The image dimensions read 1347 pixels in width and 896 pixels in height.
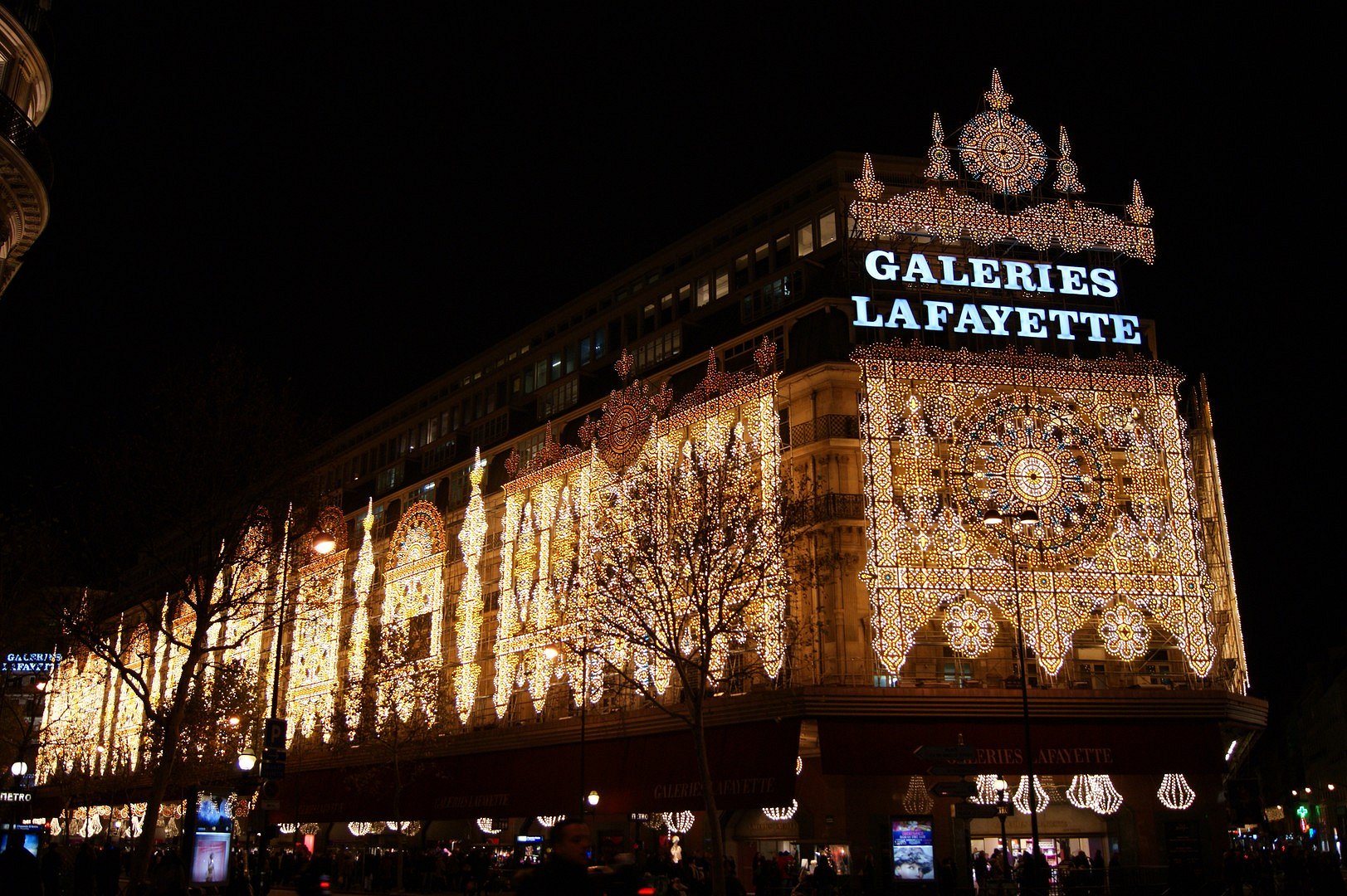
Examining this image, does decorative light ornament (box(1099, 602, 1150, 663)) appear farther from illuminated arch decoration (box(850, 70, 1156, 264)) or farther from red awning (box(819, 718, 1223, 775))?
illuminated arch decoration (box(850, 70, 1156, 264))

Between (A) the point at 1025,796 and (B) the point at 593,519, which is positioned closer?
(A) the point at 1025,796

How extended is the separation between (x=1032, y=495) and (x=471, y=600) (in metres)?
27.0

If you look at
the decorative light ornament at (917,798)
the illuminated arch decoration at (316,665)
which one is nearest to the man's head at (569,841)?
the decorative light ornament at (917,798)

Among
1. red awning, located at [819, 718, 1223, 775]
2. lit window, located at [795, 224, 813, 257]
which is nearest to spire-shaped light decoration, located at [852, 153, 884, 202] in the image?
lit window, located at [795, 224, 813, 257]

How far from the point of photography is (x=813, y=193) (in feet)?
159

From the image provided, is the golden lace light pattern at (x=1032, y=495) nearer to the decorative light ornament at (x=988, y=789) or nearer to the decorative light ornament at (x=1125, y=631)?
the decorative light ornament at (x=1125, y=631)

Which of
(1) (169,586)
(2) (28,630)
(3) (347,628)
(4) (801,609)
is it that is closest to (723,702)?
(4) (801,609)

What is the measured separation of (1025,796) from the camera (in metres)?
37.3

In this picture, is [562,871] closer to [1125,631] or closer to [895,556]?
[895,556]

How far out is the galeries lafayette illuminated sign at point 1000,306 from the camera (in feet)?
135

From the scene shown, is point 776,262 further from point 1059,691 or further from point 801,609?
point 1059,691

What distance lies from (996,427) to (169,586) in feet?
84.6

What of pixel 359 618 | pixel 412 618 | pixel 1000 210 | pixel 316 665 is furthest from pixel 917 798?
pixel 316 665

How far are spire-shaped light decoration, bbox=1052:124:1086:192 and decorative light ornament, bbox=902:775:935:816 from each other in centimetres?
2289
